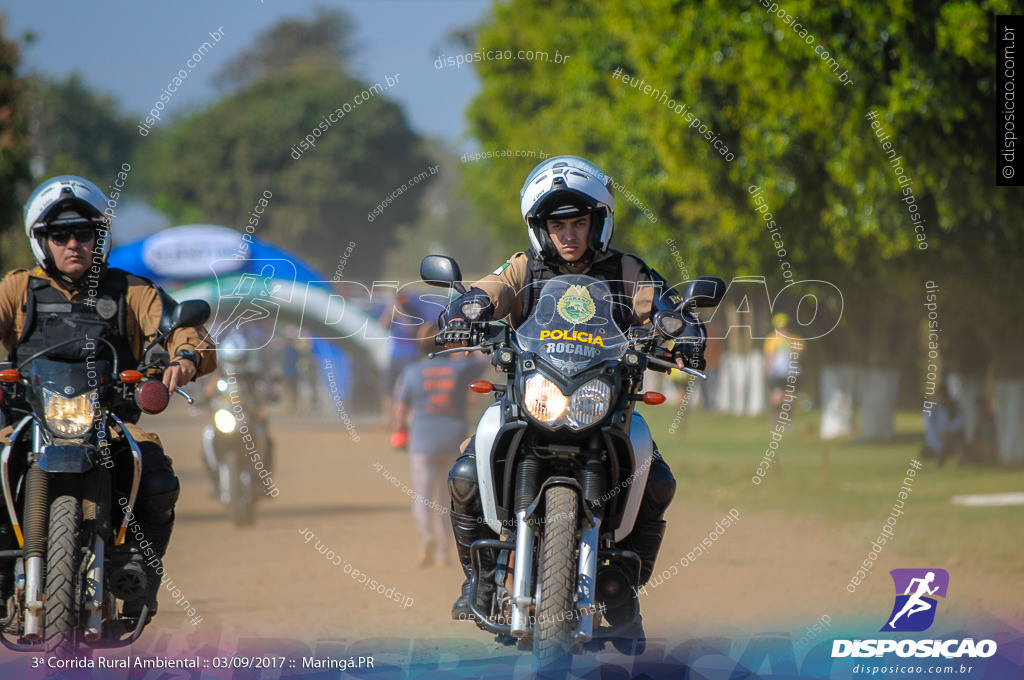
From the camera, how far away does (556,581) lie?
16.1 ft

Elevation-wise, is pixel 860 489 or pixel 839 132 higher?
pixel 839 132

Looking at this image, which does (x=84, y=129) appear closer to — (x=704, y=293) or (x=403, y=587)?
(x=403, y=587)

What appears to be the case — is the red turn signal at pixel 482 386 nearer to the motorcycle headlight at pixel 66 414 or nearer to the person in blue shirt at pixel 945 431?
the motorcycle headlight at pixel 66 414

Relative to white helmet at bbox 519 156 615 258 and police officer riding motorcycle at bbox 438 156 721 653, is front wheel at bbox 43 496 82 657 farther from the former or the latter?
white helmet at bbox 519 156 615 258

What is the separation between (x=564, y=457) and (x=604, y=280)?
2.83ft

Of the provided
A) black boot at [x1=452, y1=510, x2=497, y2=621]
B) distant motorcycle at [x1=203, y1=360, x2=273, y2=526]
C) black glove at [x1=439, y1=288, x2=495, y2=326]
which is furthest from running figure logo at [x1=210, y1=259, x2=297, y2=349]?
black glove at [x1=439, y1=288, x2=495, y2=326]

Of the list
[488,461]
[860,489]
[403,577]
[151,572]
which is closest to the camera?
[488,461]

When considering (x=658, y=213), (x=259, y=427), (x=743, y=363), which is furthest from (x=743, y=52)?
(x=743, y=363)

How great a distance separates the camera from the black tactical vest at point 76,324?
5793 mm

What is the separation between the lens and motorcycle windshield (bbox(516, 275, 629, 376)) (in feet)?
16.9

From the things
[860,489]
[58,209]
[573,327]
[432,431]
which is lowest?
[860,489]

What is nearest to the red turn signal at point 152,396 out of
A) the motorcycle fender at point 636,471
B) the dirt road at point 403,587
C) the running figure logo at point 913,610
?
the dirt road at point 403,587

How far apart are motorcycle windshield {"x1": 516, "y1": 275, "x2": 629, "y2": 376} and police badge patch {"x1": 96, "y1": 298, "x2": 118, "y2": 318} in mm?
1900

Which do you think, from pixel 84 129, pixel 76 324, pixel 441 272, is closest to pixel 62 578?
pixel 76 324
